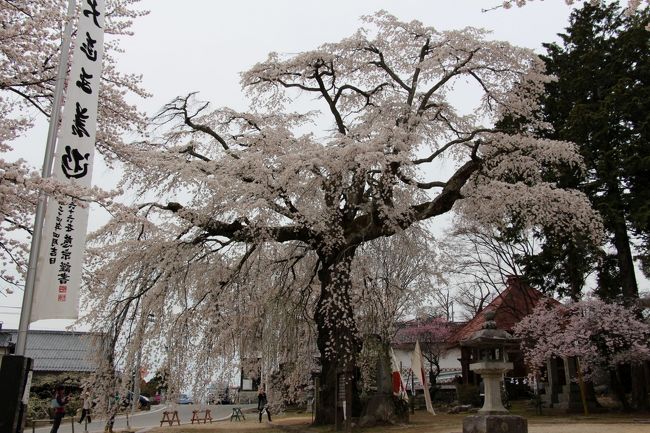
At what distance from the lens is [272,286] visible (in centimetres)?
1442

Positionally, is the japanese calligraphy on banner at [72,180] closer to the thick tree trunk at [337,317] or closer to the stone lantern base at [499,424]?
the thick tree trunk at [337,317]

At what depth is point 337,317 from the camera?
508 inches

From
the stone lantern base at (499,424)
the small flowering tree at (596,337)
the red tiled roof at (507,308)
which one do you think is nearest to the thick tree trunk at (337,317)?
the stone lantern base at (499,424)

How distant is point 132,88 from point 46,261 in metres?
2.86

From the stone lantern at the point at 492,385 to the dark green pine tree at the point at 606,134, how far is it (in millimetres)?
6659

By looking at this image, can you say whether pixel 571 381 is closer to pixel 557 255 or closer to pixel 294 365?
pixel 557 255

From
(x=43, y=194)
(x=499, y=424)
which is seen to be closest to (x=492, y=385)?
(x=499, y=424)

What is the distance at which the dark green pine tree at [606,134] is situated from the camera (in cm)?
1703

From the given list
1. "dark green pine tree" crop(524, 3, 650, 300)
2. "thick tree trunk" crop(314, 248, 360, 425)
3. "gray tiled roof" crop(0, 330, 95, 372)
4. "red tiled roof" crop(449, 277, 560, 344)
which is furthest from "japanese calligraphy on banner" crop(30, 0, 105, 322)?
"gray tiled roof" crop(0, 330, 95, 372)

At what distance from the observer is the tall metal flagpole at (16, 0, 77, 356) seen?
5.79 meters

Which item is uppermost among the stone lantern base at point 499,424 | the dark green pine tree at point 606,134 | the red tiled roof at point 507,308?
the dark green pine tree at point 606,134

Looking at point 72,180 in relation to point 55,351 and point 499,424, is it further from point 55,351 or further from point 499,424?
point 55,351

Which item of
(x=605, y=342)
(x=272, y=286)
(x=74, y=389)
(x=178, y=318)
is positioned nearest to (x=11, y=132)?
(x=178, y=318)

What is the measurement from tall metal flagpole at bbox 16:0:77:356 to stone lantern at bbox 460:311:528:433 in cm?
840
